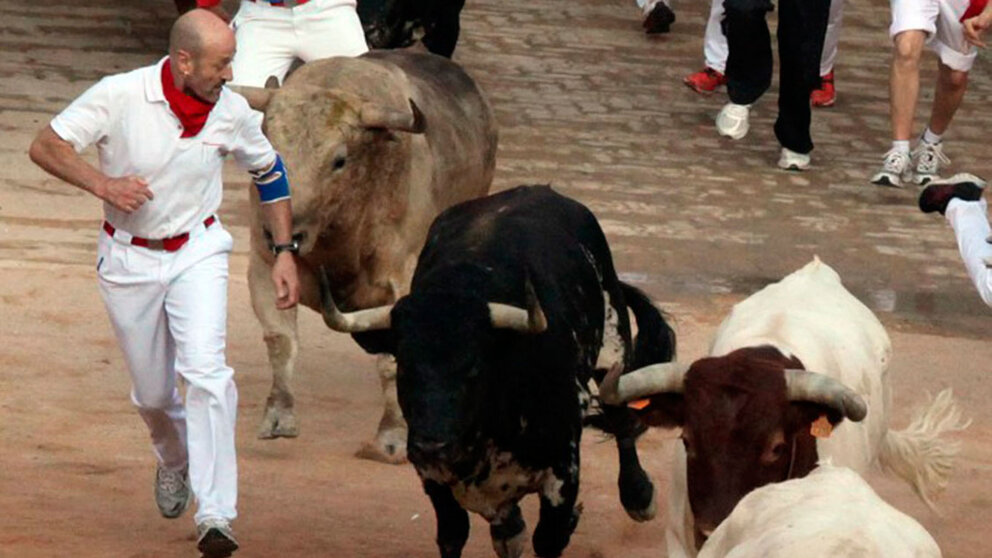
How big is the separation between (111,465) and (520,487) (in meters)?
2.41

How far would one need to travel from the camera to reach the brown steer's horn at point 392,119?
1027 centimetres

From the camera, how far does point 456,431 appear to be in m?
7.81

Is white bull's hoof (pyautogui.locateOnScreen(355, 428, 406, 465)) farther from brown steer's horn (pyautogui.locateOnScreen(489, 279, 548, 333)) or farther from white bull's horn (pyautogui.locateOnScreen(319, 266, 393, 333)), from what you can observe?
brown steer's horn (pyautogui.locateOnScreen(489, 279, 548, 333))

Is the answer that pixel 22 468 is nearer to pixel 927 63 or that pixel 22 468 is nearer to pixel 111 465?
pixel 111 465

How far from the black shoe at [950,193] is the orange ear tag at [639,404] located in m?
3.74

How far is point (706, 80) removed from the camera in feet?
59.2

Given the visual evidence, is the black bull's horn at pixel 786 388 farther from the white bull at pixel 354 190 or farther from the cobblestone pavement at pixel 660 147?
the cobblestone pavement at pixel 660 147

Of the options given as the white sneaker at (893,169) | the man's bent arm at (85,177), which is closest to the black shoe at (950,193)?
the man's bent arm at (85,177)

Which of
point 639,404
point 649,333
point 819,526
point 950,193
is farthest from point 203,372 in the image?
point 950,193

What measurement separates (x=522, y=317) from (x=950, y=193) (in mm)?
3748

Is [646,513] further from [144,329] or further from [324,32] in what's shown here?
[324,32]

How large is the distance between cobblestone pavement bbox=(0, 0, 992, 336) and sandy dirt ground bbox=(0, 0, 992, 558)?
28mm

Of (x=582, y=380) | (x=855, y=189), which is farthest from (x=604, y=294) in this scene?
(x=855, y=189)

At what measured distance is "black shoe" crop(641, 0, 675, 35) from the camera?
19.3m
